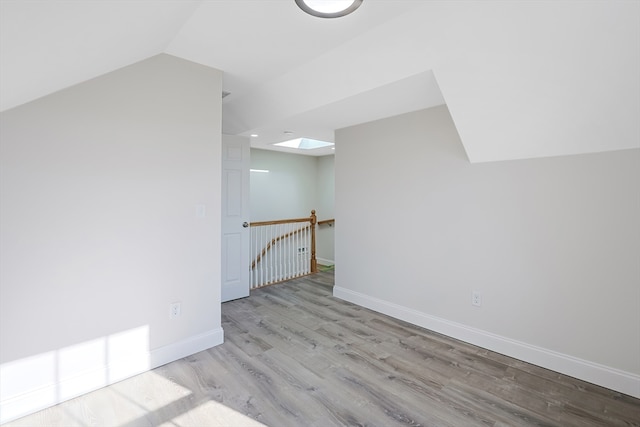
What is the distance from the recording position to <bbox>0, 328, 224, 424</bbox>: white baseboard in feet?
5.80

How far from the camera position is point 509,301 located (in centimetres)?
252

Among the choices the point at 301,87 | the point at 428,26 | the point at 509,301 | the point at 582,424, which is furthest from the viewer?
the point at 301,87

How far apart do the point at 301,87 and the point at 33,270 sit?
241 cm

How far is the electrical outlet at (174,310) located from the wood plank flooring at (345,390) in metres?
0.36

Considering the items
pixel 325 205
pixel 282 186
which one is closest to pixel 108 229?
pixel 282 186

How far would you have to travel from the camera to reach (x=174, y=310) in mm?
2457

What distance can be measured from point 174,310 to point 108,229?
0.81 metres

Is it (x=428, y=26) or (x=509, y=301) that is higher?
(x=428, y=26)

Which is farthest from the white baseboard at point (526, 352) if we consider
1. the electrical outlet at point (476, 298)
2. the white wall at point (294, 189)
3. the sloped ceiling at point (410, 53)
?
the white wall at point (294, 189)

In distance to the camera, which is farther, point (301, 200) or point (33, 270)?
point (301, 200)

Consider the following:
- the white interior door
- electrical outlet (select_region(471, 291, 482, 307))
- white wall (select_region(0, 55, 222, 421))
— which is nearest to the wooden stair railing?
A: the white interior door

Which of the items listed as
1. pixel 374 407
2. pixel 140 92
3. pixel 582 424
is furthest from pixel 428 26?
pixel 582 424

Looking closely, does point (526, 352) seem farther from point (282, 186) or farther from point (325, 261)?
point (282, 186)

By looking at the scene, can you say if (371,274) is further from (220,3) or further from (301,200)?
(301,200)
